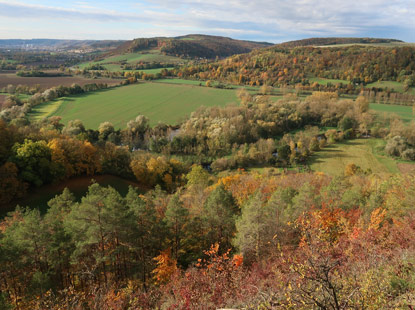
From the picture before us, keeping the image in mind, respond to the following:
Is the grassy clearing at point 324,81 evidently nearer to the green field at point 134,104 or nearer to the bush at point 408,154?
the green field at point 134,104

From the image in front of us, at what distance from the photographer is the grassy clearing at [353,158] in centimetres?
6088

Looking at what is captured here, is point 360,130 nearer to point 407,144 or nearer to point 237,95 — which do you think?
point 407,144

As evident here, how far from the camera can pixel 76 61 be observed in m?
198

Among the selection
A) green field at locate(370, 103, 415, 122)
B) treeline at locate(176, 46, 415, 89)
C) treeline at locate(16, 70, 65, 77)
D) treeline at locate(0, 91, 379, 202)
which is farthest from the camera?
treeline at locate(16, 70, 65, 77)

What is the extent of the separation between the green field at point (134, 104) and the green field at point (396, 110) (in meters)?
53.4

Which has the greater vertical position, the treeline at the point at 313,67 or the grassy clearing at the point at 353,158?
the treeline at the point at 313,67

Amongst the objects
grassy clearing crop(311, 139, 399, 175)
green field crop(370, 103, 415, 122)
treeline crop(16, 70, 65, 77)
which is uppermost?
treeline crop(16, 70, 65, 77)

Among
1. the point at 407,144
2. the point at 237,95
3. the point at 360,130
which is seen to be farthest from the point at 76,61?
the point at 407,144

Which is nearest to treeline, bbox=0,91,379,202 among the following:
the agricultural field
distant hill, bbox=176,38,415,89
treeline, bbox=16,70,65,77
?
the agricultural field

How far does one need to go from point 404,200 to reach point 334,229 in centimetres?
656

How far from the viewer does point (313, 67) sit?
458 ft

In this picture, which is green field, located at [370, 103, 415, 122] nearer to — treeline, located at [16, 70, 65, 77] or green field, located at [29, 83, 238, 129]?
green field, located at [29, 83, 238, 129]

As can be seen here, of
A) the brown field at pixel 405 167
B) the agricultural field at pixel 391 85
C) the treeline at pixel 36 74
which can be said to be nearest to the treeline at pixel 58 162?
the brown field at pixel 405 167

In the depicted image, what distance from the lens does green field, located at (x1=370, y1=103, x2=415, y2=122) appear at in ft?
288
